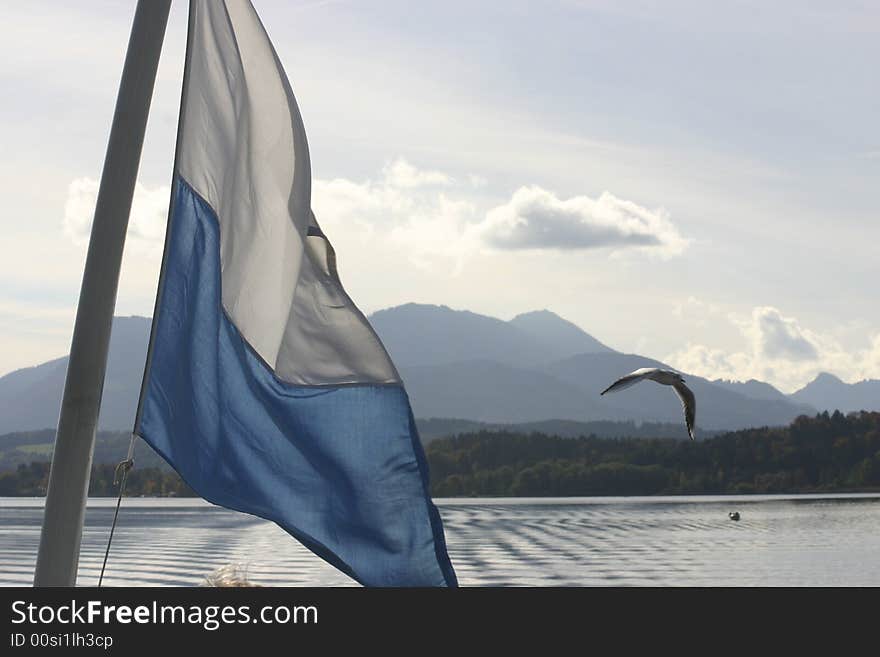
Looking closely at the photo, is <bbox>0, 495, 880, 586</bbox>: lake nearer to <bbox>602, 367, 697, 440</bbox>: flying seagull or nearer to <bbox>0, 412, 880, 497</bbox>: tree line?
<bbox>602, 367, 697, 440</bbox>: flying seagull

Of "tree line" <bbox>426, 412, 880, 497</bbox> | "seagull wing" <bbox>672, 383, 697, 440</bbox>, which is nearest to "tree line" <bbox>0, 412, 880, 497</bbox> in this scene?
"tree line" <bbox>426, 412, 880, 497</bbox>

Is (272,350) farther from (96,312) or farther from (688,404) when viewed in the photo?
(688,404)

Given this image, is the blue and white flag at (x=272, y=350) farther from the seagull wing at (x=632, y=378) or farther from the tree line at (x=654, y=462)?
the tree line at (x=654, y=462)

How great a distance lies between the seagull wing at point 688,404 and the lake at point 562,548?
662 inches

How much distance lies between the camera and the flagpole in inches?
177

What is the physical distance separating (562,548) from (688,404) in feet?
226

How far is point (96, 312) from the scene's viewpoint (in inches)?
183

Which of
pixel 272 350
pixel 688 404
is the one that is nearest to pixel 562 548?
pixel 688 404

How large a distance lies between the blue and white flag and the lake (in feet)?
66.6

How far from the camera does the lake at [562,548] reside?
5638cm

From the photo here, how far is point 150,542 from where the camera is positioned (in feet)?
273

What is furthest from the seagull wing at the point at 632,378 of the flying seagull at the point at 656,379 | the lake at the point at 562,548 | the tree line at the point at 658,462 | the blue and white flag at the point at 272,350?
the tree line at the point at 658,462
